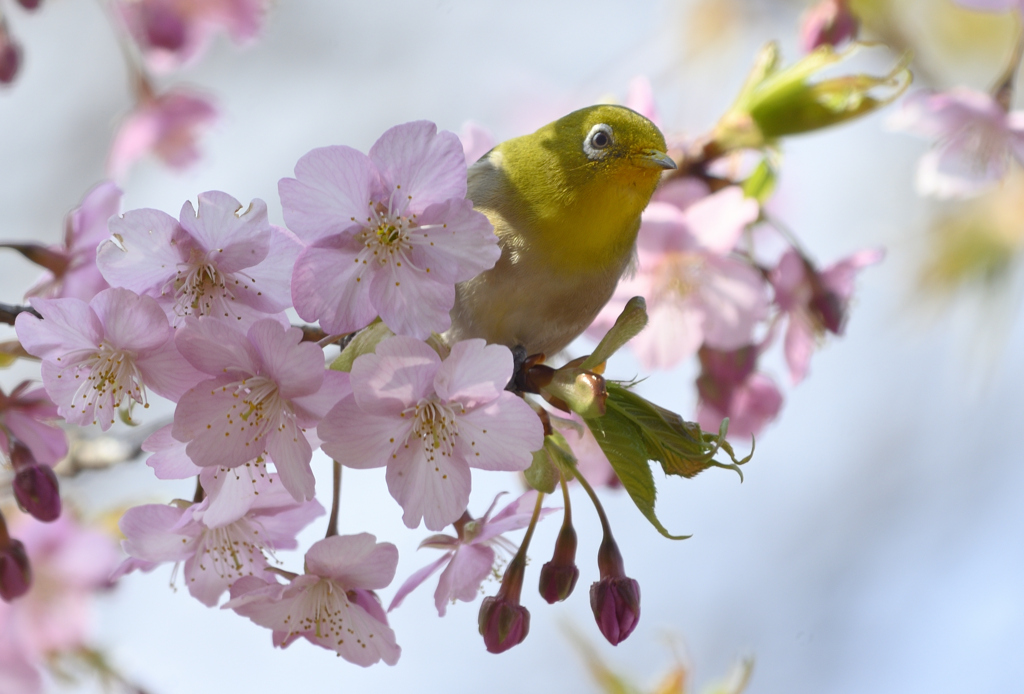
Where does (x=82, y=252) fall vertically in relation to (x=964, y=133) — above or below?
below

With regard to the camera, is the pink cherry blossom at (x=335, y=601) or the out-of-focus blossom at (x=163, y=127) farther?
the out-of-focus blossom at (x=163, y=127)

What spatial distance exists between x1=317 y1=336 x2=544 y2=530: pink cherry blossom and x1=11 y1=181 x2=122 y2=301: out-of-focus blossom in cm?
30

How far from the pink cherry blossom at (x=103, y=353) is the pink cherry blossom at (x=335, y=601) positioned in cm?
12

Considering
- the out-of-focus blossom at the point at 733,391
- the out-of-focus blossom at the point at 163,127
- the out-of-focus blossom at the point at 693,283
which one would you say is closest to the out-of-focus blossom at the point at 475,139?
the out-of-focus blossom at the point at 693,283

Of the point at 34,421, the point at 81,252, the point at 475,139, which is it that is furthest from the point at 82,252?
the point at 475,139

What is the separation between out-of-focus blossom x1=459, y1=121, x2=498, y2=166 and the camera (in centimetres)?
79

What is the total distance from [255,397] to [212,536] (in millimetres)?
130

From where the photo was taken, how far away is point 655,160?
59 centimetres

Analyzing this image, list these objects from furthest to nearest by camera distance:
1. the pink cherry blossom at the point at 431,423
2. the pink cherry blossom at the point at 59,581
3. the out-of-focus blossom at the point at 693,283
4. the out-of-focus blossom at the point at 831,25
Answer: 1. the pink cherry blossom at the point at 59,581
2. the out-of-focus blossom at the point at 831,25
3. the out-of-focus blossom at the point at 693,283
4. the pink cherry blossom at the point at 431,423

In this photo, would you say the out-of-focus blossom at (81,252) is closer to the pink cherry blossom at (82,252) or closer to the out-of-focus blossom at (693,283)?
the pink cherry blossom at (82,252)

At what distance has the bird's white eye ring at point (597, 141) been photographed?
60cm

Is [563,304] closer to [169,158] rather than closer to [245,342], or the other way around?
[245,342]

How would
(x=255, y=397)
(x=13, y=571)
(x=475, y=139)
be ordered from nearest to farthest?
(x=255, y=397) < (x=13, y=571) < (x=475, y=139)

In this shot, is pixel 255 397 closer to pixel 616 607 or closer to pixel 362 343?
pixel 362 343
